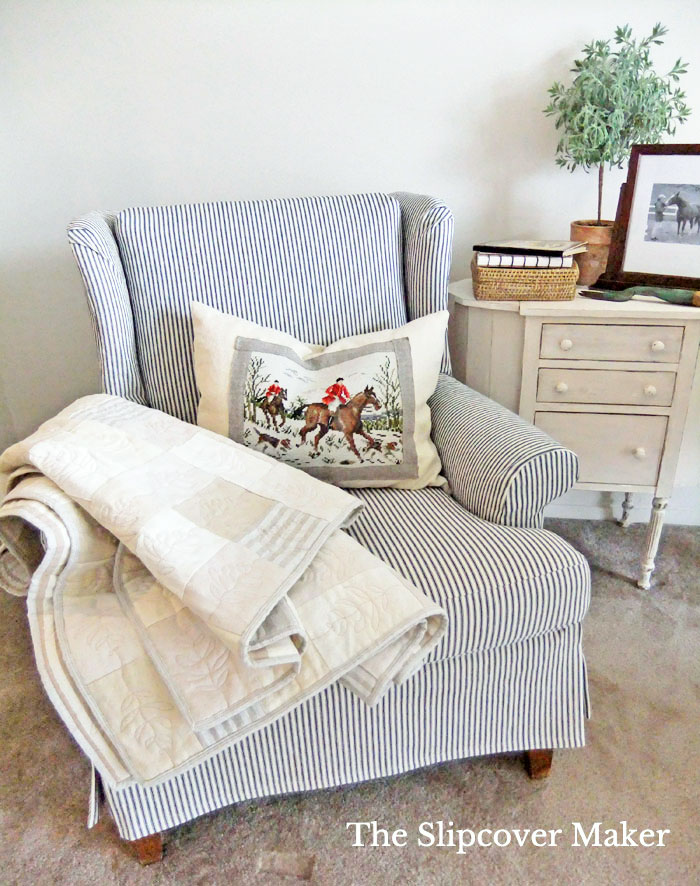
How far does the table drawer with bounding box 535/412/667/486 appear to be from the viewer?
→ 5.11 ft

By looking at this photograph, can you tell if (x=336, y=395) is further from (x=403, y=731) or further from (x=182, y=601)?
(x=403, y=731)

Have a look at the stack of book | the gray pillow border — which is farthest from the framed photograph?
the gray pillow border

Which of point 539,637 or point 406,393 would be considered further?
point 406,393

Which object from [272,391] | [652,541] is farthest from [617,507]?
[272,391]

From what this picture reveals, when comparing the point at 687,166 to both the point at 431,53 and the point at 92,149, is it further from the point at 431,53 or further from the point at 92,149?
the point at 92,149

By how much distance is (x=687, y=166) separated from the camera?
1471mm

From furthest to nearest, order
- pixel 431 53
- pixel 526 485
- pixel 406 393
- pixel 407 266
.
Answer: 1. pixel 431 53
2. pixel 407 266
3. pixel 406 393
4. pixel 526 485

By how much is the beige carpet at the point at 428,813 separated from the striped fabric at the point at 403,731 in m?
0.09

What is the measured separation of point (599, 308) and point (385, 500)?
68cm

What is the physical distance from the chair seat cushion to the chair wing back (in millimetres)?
576

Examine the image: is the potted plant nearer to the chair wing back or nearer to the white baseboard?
the chair wing back

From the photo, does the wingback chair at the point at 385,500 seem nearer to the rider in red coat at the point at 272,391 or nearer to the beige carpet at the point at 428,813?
the beige carpet at the point at 428,813

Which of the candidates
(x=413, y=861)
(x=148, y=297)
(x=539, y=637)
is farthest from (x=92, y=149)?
(x=413, y=861)

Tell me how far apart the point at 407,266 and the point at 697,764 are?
1.18 metres
